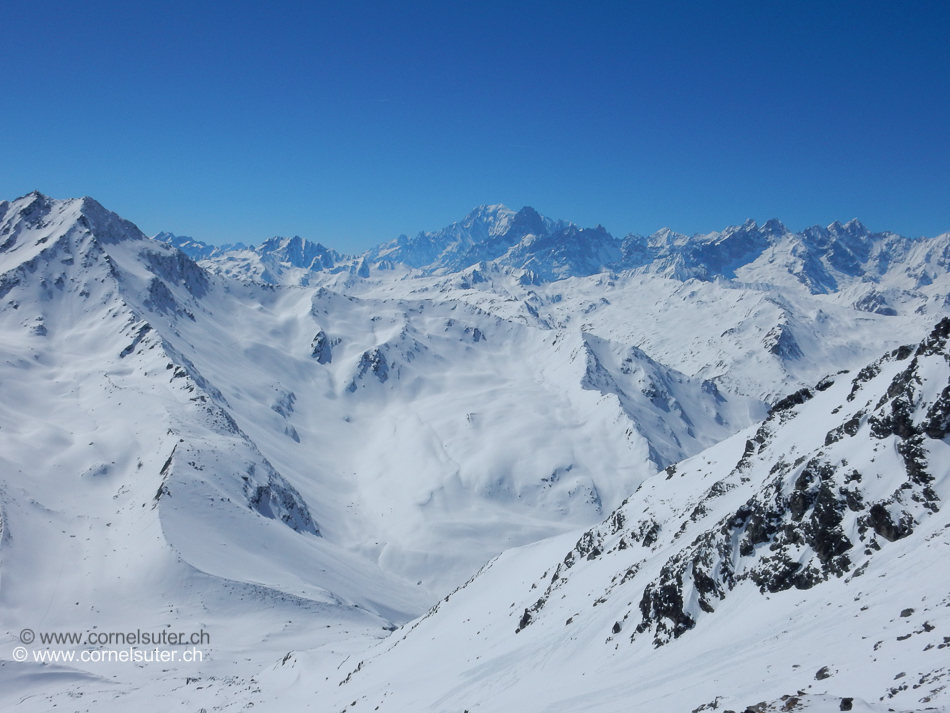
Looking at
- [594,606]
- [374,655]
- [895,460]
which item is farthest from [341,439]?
[895,460]

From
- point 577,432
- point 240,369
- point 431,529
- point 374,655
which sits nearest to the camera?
point 374,655

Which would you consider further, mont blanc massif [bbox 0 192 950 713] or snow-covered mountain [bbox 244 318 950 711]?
mont blanc massif [bbox 0 192 950 713]

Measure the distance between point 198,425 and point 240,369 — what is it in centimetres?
8421

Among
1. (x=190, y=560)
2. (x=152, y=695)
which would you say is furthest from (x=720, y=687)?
(x=190, y=560)

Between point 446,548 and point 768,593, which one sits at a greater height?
point 446,548

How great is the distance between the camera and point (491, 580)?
59094mm

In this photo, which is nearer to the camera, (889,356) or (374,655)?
(889,356)

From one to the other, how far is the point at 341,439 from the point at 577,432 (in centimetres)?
7825

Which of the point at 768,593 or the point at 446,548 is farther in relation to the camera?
the point at 446,548

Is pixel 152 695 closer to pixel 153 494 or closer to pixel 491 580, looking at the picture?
pixel 491 580

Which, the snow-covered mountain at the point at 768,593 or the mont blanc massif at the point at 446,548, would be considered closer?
the snow-covered mountain at the point at 768,593

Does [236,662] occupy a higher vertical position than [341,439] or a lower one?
lower

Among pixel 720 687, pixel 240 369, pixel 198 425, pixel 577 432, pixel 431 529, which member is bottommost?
pixel 720 687

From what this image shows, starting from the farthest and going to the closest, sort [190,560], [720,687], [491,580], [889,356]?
[190,560], [491,580], [889,356], [720,687]
